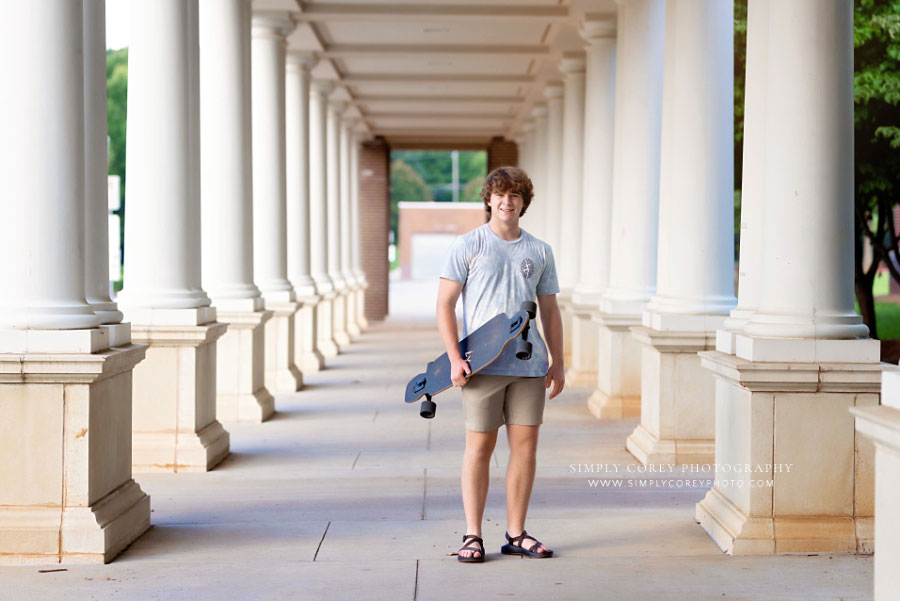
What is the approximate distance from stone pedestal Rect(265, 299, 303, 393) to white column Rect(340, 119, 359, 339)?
1086 centimetres

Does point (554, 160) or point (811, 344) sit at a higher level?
point (554, 160)

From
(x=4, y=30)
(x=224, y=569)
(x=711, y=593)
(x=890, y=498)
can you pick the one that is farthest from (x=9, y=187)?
(x=890, y=498)

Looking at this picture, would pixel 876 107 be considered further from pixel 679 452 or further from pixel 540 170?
pixel 679 452

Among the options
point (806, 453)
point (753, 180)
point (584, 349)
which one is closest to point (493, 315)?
point (806, 453)

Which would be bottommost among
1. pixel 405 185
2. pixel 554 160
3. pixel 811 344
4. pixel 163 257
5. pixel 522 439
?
pixel 522 439

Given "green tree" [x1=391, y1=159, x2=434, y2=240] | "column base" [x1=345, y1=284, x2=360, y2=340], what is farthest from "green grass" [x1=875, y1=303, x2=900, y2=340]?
"green tree" [x1=391, y1=159, x2=434, y2=240]

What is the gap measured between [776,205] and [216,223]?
7272 mm

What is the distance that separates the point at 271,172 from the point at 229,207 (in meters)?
2.91

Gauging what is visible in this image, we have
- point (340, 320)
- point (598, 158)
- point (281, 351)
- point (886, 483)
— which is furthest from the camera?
point (340, 320)

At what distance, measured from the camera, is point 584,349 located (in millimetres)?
16156

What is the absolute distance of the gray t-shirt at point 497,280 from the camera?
6.34 meters

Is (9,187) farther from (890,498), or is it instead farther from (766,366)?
(890,498)

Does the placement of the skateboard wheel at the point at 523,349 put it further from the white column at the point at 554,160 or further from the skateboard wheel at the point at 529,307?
the white column at the point at 554,160

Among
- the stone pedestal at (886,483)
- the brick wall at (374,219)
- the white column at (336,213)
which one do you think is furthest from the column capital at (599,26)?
the brick wall at (374,219)
